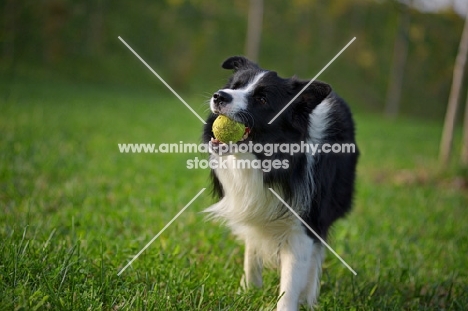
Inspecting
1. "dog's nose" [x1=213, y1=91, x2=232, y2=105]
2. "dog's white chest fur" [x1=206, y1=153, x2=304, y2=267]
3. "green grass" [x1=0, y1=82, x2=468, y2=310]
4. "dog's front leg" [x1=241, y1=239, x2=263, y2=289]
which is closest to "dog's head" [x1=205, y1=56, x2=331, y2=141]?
"dog's nose" [x1=213, y1=91, x2=232, y2=105]

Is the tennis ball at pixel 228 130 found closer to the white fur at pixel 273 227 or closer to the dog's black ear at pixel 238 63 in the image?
the white fur at pixel 273 227

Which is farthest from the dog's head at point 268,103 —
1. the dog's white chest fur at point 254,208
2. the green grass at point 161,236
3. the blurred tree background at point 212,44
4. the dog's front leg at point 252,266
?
the blurred tree background at point 212,44

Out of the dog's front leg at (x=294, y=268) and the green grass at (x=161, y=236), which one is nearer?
the green grass at (x=161, y=236)

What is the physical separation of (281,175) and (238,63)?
1.09 m

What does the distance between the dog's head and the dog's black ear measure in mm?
290

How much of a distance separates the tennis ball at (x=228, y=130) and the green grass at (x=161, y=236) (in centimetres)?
76

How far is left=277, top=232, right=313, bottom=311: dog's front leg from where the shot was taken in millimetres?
2957

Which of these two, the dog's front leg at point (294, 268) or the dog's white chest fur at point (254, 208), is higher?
the dog's white chest fur at point (254, 208)

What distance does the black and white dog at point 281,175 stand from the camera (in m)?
3.02

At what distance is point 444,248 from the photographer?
4812mm

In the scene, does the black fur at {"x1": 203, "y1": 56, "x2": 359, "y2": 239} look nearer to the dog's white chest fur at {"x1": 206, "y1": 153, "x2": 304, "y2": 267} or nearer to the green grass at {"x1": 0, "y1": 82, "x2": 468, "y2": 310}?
the dog's white chest fur at {"x1": 206, "y1": 153, "x2": 304, "y2": 267}

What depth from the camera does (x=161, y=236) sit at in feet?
13.7

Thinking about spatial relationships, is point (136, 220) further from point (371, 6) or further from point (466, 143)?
point (371, 6)

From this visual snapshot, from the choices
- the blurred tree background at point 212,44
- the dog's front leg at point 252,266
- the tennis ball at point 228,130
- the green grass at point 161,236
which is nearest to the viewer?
the green grass at point 161,236
